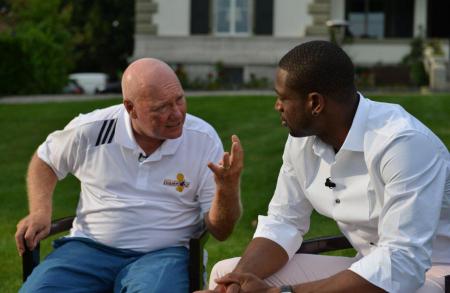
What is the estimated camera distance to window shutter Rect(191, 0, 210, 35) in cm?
2673

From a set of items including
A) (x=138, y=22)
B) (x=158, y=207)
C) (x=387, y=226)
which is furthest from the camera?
(x=138, y=22)

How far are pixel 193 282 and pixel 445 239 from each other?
1173 mm

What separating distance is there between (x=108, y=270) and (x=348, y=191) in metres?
1.28

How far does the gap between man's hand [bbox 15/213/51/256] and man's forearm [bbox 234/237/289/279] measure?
1031 millimetres

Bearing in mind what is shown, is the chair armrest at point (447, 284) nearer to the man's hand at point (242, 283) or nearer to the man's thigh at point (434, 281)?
the man's thigh at point (434, 281)

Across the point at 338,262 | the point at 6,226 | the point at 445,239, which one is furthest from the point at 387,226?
the point at 6,226

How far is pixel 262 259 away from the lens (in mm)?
3707

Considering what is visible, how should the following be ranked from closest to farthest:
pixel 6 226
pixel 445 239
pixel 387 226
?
pixel 387 226
pixel 445 239
pixel 6 226

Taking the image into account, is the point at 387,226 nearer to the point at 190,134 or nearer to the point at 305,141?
the point at 305,141

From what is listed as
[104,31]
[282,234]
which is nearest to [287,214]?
[282,234]

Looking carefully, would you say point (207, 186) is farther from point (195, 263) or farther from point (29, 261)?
point (29, 261)

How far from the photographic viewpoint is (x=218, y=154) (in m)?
4.30

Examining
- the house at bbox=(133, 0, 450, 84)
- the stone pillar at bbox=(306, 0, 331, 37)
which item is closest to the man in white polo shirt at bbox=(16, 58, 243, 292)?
the house at bbox=(133, 0, 450, 84)

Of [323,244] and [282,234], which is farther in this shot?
[323,244]
